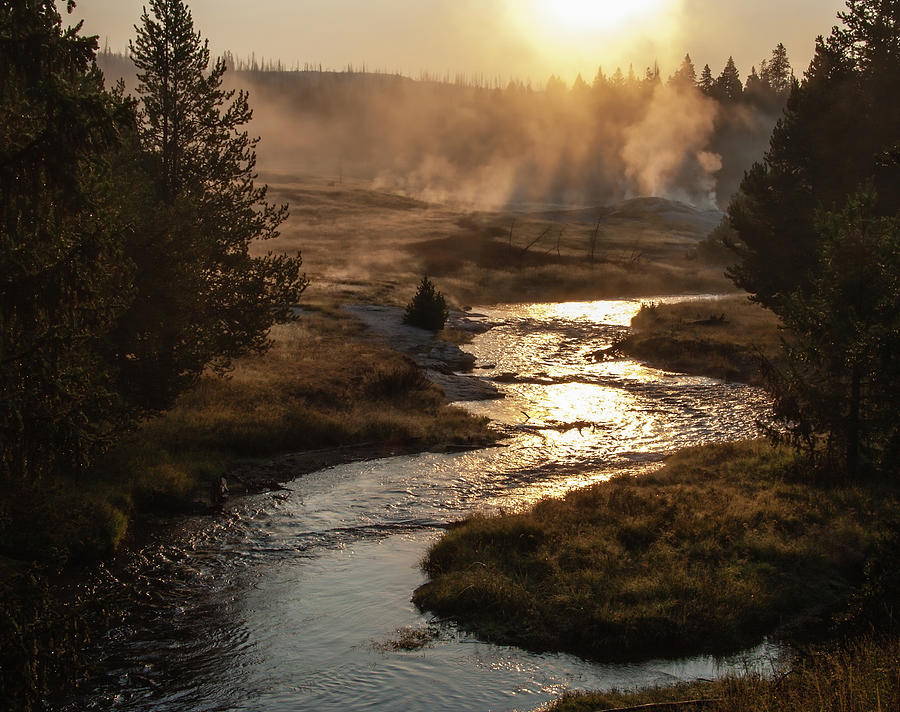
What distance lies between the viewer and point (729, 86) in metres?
159

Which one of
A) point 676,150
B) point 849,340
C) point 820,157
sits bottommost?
point 849,340

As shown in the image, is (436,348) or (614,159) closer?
(436,348)

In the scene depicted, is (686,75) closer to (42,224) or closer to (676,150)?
(676,150)

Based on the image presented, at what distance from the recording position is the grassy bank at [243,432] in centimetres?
1645

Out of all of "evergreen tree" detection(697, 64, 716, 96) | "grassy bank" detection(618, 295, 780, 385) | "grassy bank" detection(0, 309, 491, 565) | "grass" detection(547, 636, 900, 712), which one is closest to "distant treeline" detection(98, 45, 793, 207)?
"evergreen tree" detection(697, 64, 716, 96)

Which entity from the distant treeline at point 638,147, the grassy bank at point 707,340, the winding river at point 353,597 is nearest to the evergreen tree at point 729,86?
the distant treeline at point 638,147

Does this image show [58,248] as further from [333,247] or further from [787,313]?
[333,247]

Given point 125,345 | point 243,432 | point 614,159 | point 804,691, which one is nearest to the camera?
point 804,691

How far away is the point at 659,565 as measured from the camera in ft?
51.8

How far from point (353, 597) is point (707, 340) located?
30.9 meters

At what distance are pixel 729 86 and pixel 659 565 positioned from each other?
162m

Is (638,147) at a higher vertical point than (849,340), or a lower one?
higher

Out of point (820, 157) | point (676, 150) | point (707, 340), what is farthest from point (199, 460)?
point (676, 150)

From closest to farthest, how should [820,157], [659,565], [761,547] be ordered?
[659,565], [761,547], [820,157]
